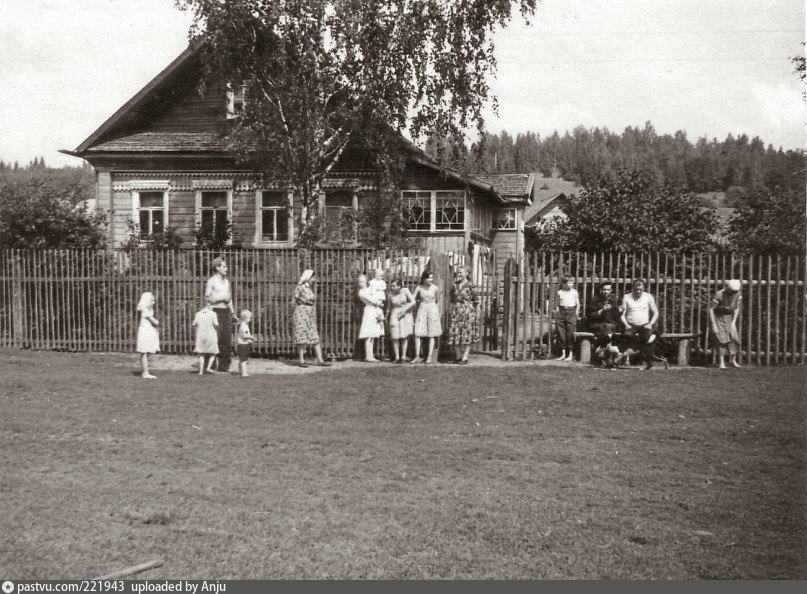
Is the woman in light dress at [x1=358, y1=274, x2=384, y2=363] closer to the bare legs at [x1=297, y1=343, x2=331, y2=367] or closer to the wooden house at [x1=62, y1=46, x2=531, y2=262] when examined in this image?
the bare legs at [x1=297, y1=343, x2=331, y2=367]

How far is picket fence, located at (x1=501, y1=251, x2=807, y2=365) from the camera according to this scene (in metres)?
14.2

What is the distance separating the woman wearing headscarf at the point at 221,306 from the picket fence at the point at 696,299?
187 inches

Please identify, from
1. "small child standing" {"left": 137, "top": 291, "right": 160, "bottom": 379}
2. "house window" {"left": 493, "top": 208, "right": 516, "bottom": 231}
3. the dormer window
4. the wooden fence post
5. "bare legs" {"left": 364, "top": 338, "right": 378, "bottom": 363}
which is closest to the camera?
"small child standing" {"left": 137, "top": 291, "right": 160, "bottom": 379}

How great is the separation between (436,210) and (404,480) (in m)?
18.5

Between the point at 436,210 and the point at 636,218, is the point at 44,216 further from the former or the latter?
the point at 636,218

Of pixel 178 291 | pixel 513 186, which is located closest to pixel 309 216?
pixel 178 291

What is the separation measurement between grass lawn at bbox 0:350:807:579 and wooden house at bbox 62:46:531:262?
1256 cm

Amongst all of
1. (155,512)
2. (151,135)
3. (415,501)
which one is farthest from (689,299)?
(151,135)

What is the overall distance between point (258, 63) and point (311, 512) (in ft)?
49.0

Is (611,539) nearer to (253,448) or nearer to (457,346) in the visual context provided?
(253,448)

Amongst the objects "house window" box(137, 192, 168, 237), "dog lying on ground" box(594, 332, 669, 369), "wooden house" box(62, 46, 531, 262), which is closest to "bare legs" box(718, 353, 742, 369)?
"dog lying on ground" box(594, 332, 669, 369)

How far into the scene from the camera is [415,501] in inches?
242

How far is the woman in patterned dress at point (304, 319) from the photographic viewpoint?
14680 mm

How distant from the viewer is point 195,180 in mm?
24141
